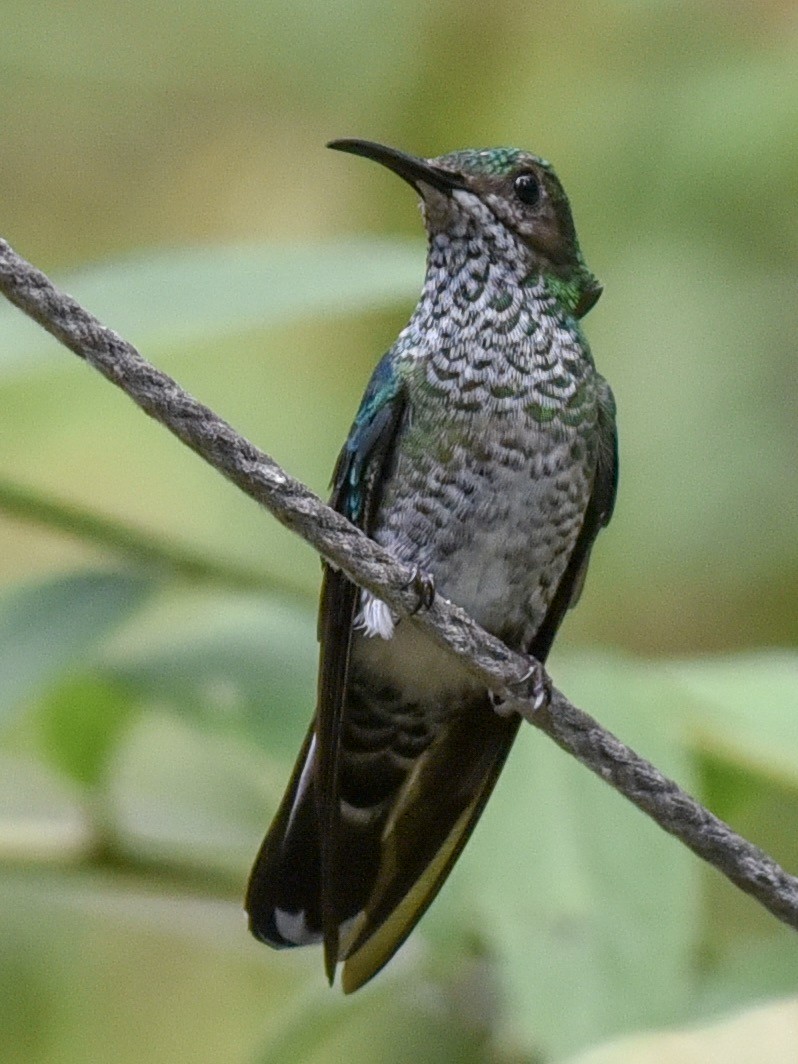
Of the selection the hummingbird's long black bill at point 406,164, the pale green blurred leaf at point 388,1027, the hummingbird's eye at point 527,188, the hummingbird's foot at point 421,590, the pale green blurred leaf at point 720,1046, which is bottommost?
the pale green blurred leaf at point 388,1027

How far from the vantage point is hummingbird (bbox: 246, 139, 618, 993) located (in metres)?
2.11

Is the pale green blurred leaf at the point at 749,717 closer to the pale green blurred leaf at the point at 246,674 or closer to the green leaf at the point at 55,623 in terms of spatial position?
the pale green blurred leaf at the point at 246,674

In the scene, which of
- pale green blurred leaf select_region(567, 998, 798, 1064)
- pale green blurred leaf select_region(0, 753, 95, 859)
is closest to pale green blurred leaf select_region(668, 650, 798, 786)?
pale green blurred leaf select_region(567, 998, 798, 1064)

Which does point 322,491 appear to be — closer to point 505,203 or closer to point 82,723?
point 82,723

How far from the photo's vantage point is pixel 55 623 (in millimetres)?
2217

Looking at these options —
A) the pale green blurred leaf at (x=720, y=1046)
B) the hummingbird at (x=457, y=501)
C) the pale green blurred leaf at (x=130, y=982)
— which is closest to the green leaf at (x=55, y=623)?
the hummingbird at (x=457, y=501)

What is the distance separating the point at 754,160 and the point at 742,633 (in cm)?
104

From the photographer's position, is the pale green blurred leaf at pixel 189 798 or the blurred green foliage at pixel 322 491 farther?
the pale green blurred leaf at pixel 189 798

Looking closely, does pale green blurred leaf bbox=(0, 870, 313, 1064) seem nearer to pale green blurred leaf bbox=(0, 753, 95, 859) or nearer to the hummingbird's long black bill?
pale green blurred leaf bbox=(0, 753, 95, 859)

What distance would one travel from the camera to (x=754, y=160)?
3.47 m

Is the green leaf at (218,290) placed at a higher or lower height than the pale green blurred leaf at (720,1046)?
higher

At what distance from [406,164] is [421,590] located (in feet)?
2.24

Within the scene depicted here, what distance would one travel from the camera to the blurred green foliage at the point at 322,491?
212 cm

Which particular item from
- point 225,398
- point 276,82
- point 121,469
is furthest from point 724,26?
point 121,469
